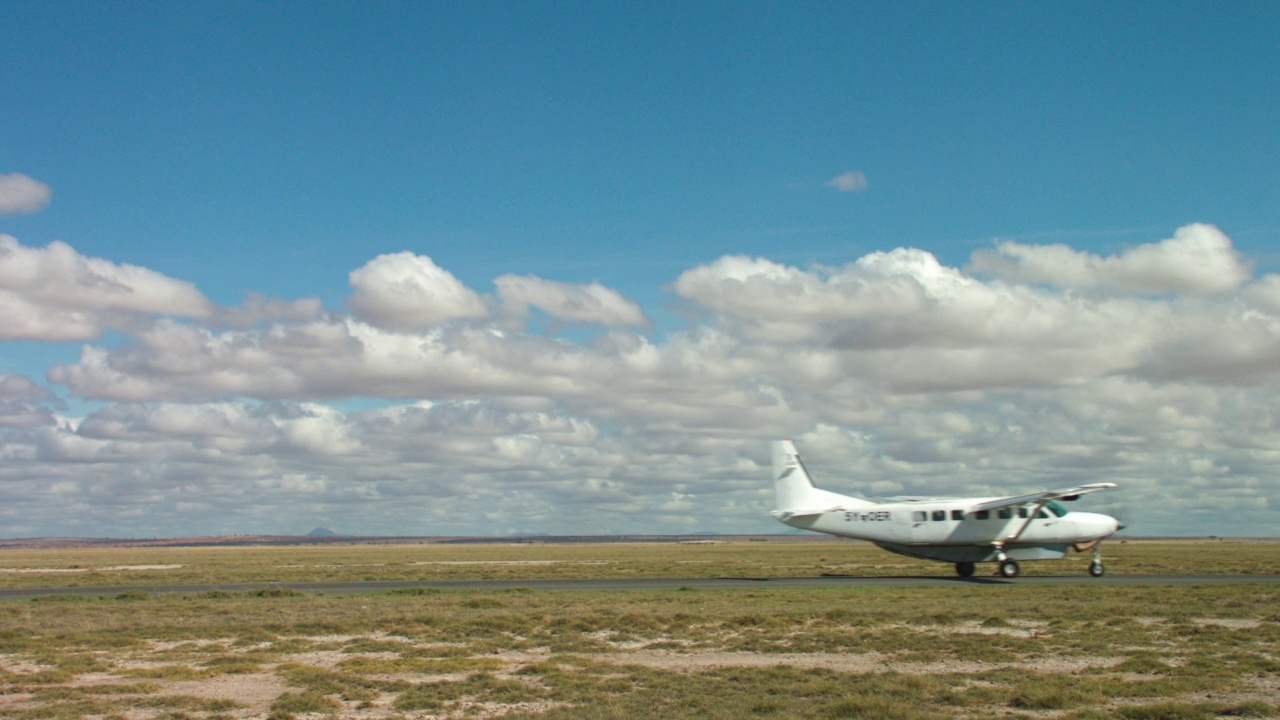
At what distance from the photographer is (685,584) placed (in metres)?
47.9

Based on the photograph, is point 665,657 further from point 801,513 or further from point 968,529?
point 968,529

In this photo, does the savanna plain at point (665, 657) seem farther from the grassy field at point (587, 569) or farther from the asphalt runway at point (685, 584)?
the grassy field at point (587, 569)

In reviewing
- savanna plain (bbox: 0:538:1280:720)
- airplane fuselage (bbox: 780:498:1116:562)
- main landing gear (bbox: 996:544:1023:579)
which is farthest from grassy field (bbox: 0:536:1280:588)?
savanna plain (bbox: 0:538:1280:720)

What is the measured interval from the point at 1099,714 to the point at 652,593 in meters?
26.8

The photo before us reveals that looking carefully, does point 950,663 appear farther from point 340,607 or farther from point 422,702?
point 340,607

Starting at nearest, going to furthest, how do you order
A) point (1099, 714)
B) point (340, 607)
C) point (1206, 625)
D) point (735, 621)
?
point (1099, 714) → point (1206, 625) → point (735, 621) → point (340, 607)

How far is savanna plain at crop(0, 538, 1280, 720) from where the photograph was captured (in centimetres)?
1695

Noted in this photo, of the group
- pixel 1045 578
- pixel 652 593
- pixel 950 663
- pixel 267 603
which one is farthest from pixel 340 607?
pixel 1045 578

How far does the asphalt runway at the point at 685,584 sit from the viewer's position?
146ft

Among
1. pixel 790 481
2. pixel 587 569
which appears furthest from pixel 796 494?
pixel 587 569

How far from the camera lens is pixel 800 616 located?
30719 millimetres

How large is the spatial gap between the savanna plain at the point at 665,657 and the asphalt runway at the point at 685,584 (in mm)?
4949

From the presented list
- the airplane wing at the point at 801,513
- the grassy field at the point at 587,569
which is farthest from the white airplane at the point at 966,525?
the grassy field at the point at 587,569

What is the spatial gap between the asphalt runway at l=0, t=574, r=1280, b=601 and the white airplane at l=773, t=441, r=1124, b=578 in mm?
1316
